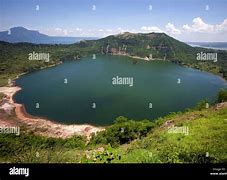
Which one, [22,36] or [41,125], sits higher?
[22,36]

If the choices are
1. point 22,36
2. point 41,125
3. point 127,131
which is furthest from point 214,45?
point 41,125

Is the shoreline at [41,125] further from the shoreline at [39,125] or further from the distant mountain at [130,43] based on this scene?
the distant mountain at [130,43]

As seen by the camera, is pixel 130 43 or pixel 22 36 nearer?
pixel 22 36

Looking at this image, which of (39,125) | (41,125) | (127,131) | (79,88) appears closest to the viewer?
(79,88)

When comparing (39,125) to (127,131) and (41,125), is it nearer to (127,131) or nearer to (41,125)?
(41,125)

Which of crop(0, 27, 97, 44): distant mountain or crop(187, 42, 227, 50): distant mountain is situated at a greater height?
crop(0, 27, 97, 44): distant mountain

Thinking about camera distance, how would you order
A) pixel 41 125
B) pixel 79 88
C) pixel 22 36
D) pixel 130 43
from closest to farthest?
1. pixel 22 36
2. pixel 79 88
3. pixel 41 125
4. pixel 130 43

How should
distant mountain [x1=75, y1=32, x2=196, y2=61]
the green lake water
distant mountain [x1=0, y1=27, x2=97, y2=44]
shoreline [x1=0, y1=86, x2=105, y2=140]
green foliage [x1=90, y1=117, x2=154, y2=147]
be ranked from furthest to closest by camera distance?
green foliage [x1=90, y1=117, x2=154, y2=147], distant mountain [x1=75, y1=32, x2=196, y2=61], the green lake water, shoreline [x1=0, y1=86, x2=105, y2=140], distant mountain [x1=0, y1=27, x2=97, y2=44]

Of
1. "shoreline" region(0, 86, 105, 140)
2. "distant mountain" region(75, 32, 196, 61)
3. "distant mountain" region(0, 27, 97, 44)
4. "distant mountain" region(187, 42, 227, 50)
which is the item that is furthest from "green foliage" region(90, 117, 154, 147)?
"distant mountain" region(187, 42, 227, 50)

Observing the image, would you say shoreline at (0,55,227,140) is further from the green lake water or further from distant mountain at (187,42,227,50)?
distant mountain at (187,42,227,50)

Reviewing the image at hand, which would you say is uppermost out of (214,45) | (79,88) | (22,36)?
(22,36)
